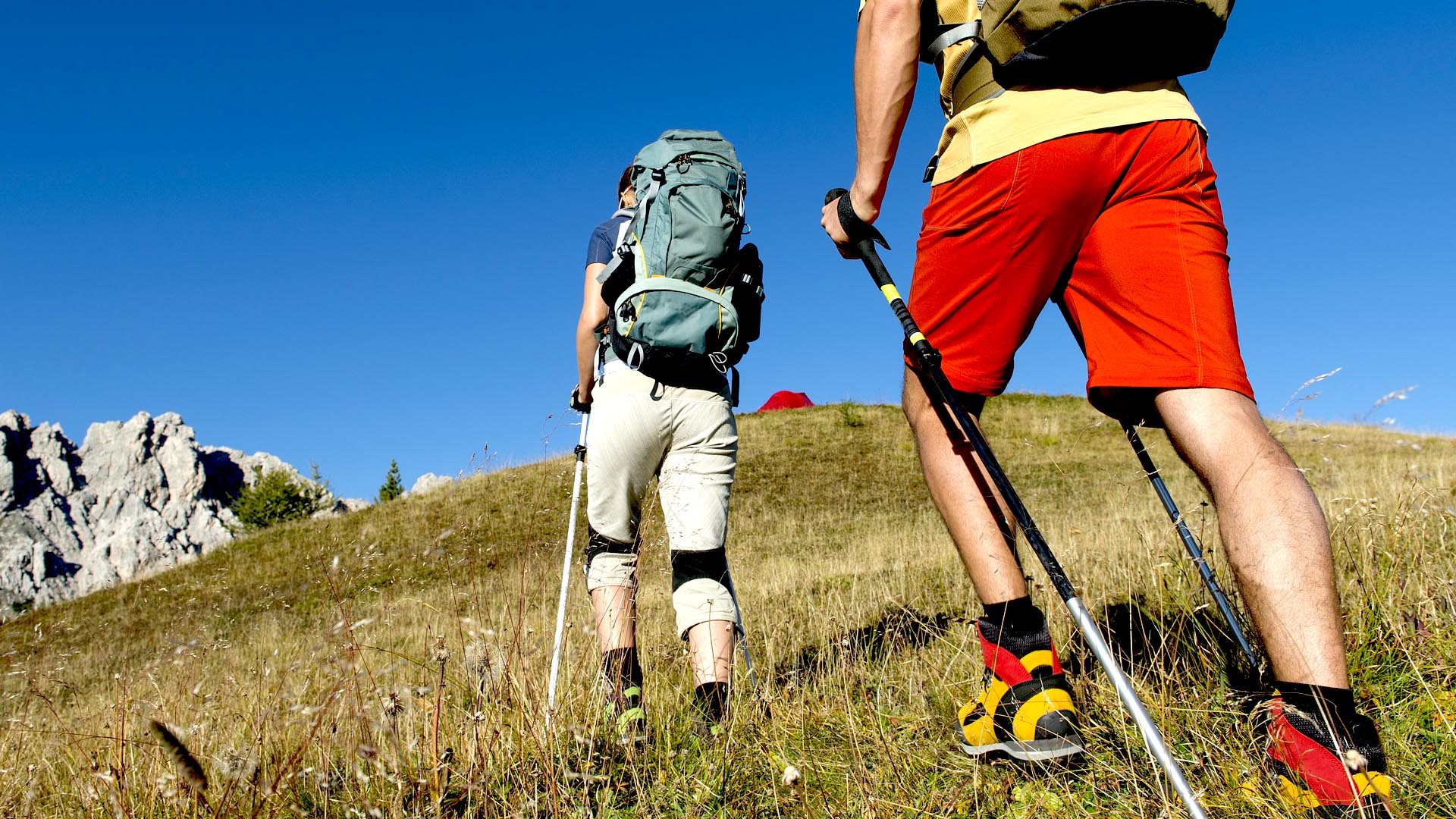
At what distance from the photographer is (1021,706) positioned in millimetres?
1938

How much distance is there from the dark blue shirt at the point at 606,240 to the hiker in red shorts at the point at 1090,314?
1473 millimetres

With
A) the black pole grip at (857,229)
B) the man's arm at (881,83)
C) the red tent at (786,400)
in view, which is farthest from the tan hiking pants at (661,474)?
the red tent at (786,400)

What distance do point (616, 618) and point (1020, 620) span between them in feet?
4.96

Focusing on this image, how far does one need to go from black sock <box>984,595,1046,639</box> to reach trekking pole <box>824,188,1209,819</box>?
10 cm

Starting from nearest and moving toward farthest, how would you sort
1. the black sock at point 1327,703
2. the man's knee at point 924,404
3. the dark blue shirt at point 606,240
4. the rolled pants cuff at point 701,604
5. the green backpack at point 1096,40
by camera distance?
the black sock at point 1327,703 → the green backpack at point 1096,40 → the man's knee at point 924,404 → the rolled pants cuff at point 701,604 → the dark blue shirt at point 606,240

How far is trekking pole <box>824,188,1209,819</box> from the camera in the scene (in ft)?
5.13

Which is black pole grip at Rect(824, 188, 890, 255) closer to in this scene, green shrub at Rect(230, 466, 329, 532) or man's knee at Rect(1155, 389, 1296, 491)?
man's knee at Rect(1155, 389, 1296, 491)

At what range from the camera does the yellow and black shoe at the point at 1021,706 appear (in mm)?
1897

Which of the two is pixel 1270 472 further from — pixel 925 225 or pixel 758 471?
pixel 758 471

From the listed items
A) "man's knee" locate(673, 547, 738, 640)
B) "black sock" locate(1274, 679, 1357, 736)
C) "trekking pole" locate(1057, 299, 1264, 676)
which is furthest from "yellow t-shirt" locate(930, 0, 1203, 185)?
"man's knee" locate(673, 547, 738, 640)

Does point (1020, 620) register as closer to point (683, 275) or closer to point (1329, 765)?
point (1329, 765)

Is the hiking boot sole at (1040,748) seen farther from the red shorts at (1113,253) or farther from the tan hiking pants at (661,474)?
the tan hiking pants at (661,474)

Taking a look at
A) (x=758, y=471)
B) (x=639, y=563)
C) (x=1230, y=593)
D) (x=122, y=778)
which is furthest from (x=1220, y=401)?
(x=758, y=471)

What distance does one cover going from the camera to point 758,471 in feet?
64.1
